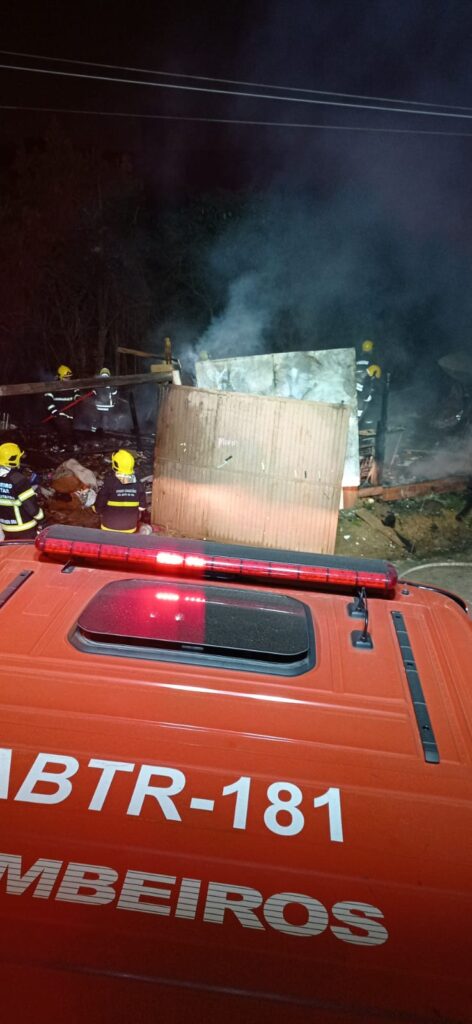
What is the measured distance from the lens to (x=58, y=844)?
134cm

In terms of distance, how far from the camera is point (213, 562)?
254cm

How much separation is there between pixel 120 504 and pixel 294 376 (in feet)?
→ 11.2

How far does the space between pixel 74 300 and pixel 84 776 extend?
16871 millimetres

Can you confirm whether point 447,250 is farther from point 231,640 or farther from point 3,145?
point 231,640

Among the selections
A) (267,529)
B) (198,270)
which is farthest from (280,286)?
(267,529)

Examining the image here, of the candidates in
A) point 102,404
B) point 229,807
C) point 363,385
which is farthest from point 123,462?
point 363,385

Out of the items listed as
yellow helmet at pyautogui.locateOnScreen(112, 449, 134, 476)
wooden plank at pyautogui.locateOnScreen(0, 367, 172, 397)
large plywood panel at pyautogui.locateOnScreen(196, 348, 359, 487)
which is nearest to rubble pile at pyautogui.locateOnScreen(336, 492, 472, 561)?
large plywood panel at pyautogui.locateOnScreen(196, 348, 359, 487)

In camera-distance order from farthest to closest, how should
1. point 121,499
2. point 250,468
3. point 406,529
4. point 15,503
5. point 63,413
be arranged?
point 63,413 < point 406,529 < point 250,468 < point 121,499 < point 15,503

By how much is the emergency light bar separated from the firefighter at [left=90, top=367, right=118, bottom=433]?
8.65 metres

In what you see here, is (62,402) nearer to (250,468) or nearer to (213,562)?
(250,468)

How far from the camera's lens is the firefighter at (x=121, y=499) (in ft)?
19.2

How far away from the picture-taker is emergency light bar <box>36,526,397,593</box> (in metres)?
2.50

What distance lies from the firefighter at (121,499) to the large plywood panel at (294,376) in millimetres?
2569

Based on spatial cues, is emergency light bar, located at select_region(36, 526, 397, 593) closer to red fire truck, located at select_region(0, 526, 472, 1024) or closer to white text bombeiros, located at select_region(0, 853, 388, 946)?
red fire truck, located at select_region(0, 526, 472, 1024)
